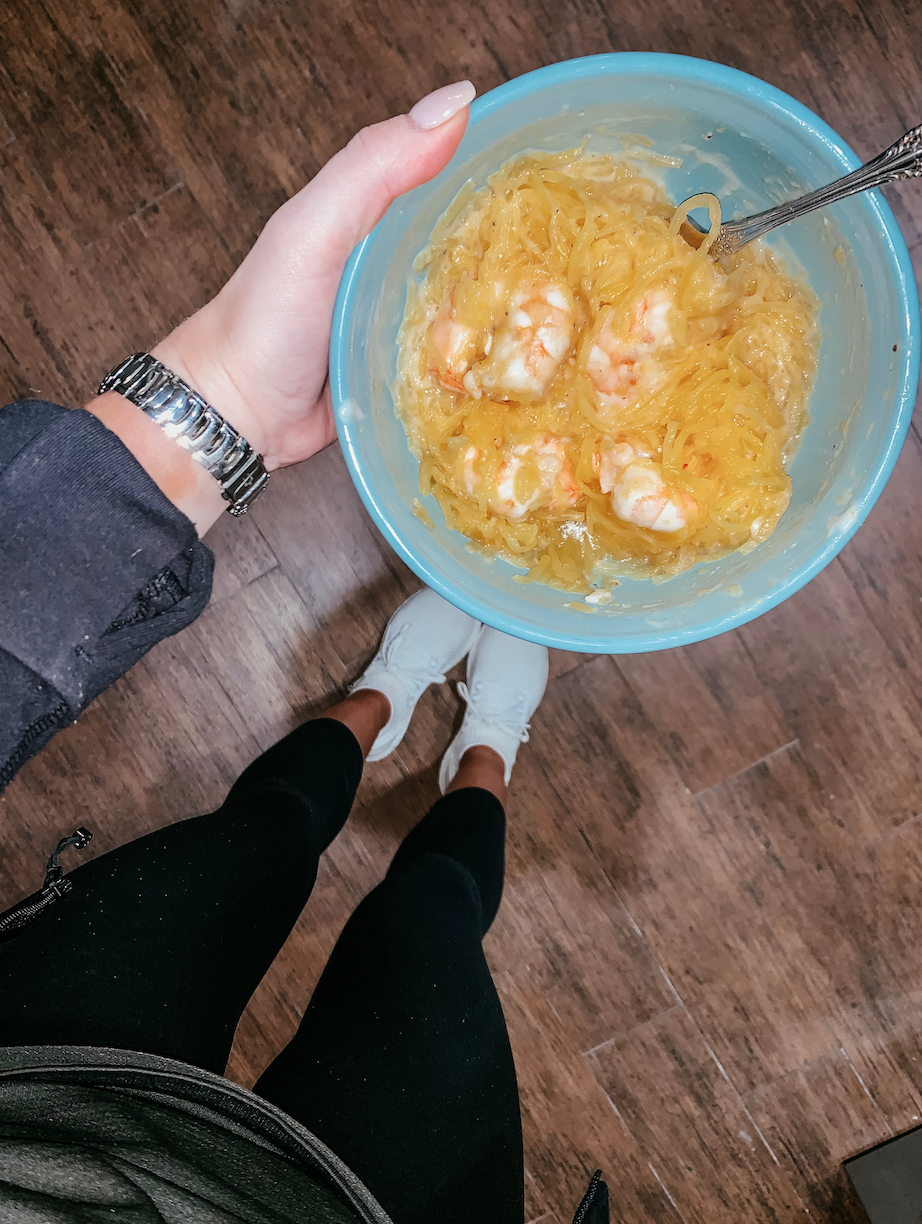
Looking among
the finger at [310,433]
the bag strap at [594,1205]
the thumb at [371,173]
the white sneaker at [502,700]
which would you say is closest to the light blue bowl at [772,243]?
the thumb at [371,173]

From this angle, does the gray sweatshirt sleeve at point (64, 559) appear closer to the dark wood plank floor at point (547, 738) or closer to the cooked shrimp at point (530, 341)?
the cooked shrimp at point (530, 341)

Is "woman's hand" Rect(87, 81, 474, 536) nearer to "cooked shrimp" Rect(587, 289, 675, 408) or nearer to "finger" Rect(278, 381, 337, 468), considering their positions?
"finger" Rect(278, 381, 337, 468)

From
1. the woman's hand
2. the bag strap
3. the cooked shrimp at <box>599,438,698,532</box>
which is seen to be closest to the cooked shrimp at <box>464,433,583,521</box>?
the cooked shrimp at <box>599,438,698,532</box>

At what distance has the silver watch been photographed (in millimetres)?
818

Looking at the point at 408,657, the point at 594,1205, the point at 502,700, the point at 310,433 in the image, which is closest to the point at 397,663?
the point at 408,657

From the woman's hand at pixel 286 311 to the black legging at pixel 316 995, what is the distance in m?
0.43

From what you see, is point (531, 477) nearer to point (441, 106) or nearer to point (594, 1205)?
point (441, 106)

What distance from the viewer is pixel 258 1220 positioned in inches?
23.4

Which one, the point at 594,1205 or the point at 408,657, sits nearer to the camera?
the point at 594,1205

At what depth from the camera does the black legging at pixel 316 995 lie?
31.8 inches

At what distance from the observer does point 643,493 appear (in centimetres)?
83

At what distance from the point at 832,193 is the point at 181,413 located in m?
0.67

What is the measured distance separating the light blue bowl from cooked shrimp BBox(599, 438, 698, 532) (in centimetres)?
9

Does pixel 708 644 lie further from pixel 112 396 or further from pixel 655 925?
pixel 112 396
